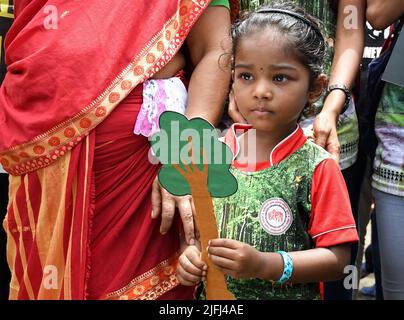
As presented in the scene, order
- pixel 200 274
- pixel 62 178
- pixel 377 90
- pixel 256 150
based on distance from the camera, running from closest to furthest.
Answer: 1. pixel 200 274
2. pixel 256 150
3. pixel 62 178
4. pixel 377 90

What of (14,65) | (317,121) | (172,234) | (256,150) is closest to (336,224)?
(256,150)

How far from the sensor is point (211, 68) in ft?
6.52

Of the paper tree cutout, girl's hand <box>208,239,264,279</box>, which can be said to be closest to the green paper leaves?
the paper tree cutout

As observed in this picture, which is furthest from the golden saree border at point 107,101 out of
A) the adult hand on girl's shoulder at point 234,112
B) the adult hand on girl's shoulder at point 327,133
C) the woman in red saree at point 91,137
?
the adult hand on girl's shoulder at point 327,133

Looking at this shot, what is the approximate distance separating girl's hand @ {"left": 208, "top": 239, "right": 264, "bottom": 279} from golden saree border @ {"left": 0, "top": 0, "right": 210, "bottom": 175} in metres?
0.55

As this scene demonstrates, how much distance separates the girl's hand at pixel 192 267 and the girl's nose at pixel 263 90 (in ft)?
1.24

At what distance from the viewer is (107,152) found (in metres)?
1.92

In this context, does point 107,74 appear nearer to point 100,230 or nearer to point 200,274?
point 100,230

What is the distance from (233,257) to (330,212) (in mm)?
285

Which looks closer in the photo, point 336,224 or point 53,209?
point 336,224

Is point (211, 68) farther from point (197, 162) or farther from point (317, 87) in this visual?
point (197, 162)

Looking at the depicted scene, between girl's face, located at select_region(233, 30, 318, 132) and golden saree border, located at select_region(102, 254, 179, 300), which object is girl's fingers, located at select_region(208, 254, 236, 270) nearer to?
girl's face, located at select_region(233, 30, 318, 132)

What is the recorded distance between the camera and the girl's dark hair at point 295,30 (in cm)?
167
